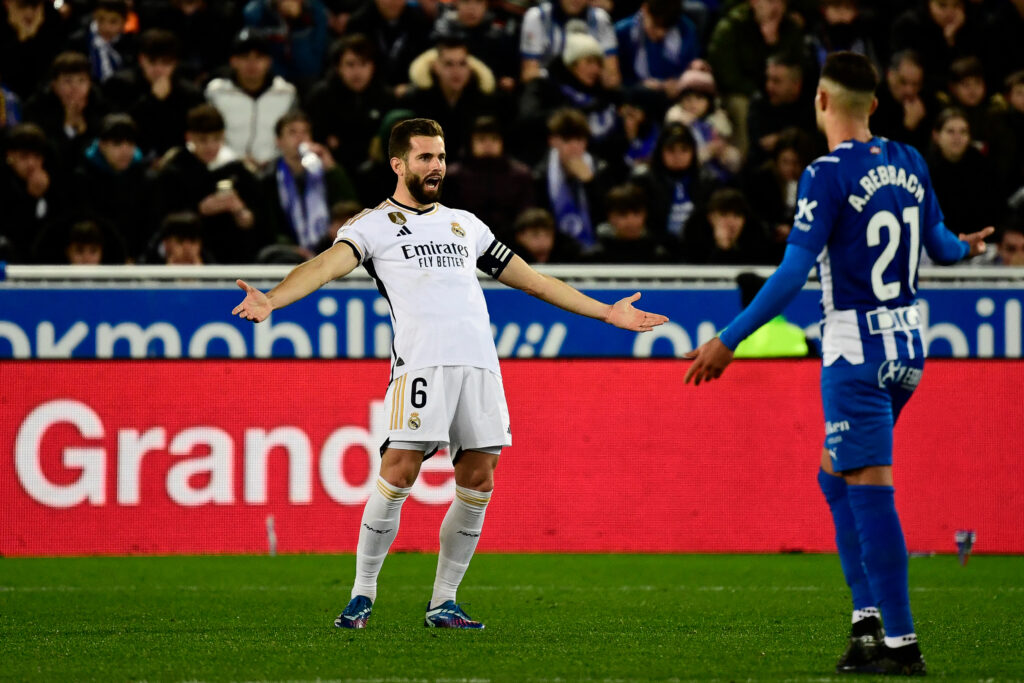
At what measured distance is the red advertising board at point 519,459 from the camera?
1032cm

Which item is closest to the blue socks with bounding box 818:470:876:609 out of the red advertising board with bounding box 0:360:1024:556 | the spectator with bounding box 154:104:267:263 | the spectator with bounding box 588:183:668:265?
the red advertising board with bounding box 0:360:1024:556

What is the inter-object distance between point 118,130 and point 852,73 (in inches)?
333

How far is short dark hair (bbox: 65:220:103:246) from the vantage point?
467 inches

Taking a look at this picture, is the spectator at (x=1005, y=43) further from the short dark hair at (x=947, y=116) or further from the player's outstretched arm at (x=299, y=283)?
the player's outstretched arm at (x=299, y=283)

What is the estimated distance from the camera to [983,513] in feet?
34.6

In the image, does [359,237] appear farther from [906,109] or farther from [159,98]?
[906,109]

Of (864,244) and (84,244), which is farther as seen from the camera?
(84,244)

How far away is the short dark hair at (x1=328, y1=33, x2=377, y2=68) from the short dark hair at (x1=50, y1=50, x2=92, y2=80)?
2.09 m

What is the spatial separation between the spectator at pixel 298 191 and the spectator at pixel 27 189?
65.1 inches


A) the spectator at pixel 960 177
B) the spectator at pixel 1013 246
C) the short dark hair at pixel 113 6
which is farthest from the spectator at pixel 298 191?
the spectator at pixel 1013 246

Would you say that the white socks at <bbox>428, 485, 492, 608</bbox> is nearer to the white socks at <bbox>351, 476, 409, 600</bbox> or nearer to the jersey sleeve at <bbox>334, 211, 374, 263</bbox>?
the white socks at <bbox>351, 476, 409, 600</bbox>

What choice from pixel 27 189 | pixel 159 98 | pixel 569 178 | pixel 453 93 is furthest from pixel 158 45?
pixel 569 178

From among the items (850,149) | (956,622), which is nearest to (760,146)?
(956,622)

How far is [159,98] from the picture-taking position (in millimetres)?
13492
